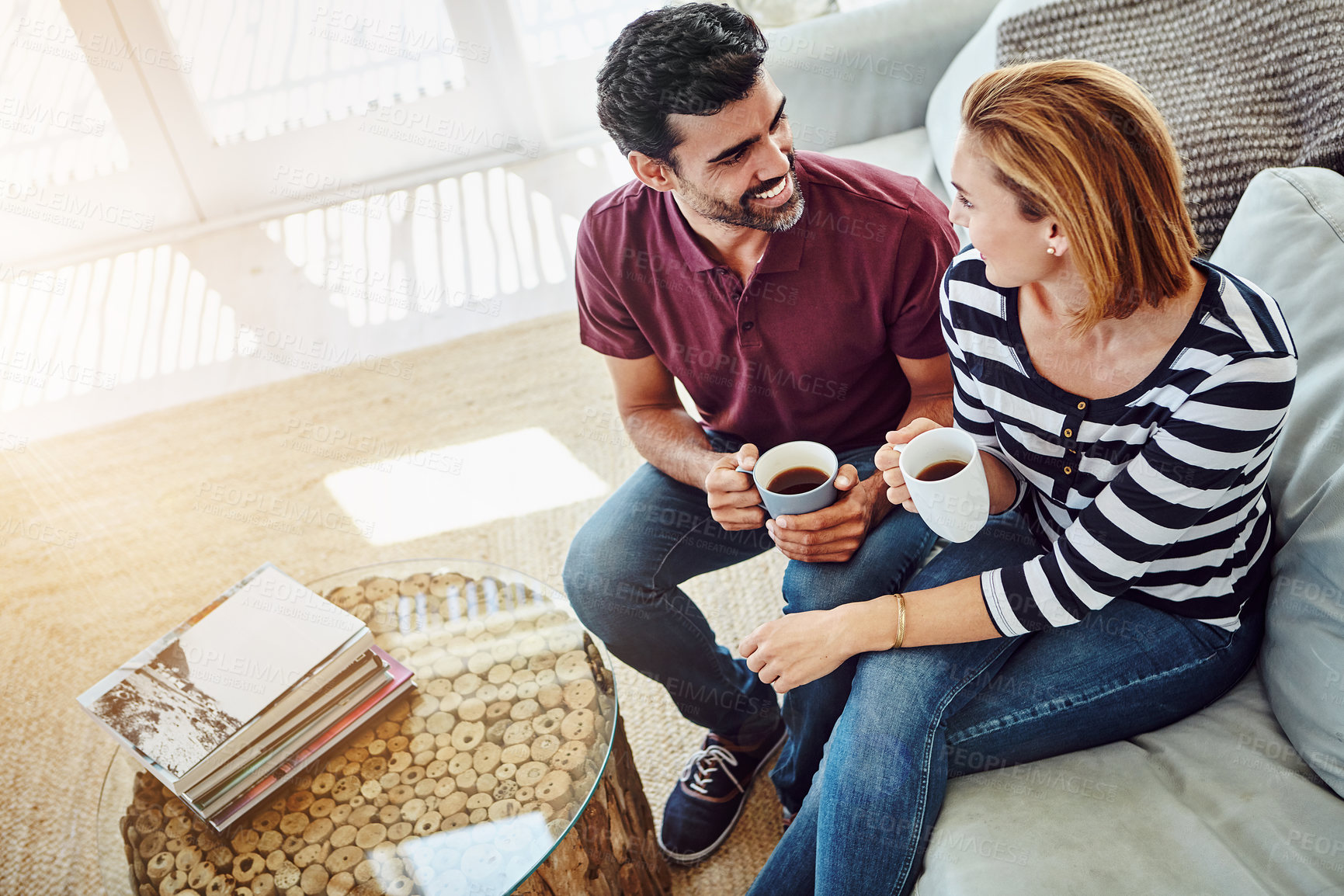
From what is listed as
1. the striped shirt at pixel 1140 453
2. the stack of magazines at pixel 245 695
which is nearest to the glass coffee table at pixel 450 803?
the stack of magazines at pixel 245 695

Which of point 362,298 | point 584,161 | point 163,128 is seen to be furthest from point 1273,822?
point 163,128

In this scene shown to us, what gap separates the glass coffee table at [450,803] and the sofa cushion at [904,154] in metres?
1.26

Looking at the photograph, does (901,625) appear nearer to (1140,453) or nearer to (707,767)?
(1140,453)

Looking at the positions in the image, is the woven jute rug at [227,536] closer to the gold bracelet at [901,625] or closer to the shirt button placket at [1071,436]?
the gold bracelet at [901,625]

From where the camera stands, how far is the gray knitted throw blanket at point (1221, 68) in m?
1.49

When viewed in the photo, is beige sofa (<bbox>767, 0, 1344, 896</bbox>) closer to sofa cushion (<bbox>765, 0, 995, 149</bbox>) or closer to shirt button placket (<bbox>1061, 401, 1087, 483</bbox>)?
shirt button placket (<bbox>1061, 401, 1087, 483</bbox>)

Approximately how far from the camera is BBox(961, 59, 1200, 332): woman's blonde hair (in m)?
0.92

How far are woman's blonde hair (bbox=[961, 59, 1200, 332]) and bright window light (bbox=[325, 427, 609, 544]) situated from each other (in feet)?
4.46

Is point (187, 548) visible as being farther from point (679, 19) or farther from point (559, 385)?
point (679, 19)

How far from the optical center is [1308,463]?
1.09 metres

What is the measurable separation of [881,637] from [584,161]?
8.88 feet

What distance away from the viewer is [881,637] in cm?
114

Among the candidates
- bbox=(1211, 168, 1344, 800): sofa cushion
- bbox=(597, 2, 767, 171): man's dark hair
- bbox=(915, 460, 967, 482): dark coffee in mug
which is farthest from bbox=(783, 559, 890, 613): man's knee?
bbox=(597, 2, 767, 171): man's dark hair

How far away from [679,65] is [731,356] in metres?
0.41
